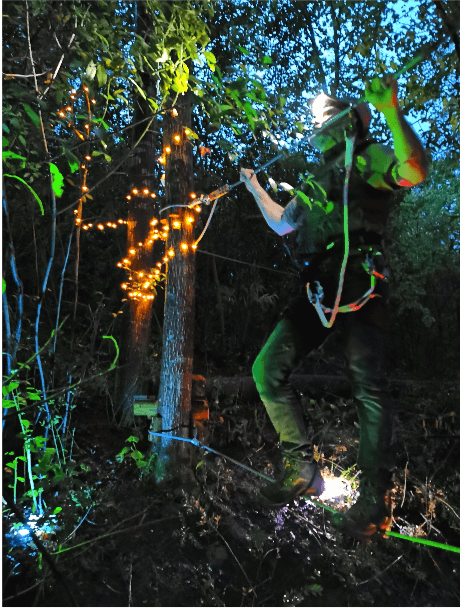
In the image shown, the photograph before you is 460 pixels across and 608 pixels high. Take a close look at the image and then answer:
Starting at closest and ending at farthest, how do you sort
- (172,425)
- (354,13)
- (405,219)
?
(354,13)
(172,425)
(405,219)

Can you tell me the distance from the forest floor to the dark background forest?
0.02m

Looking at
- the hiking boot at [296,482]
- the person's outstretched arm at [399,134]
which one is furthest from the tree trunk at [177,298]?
the person's outstretched arm at [399,134]

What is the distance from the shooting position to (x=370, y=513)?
214 cm

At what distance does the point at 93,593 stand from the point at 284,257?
23.1 feet

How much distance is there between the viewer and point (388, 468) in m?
2.18

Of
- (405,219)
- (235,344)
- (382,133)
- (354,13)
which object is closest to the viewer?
(354,13)

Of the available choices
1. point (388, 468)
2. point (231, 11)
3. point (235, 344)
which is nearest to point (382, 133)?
point (231, 11)

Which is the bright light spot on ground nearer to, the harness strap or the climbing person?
the climbing person

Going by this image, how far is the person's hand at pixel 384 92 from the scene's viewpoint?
181 cm

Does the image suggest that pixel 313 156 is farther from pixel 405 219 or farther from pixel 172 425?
pixel 172 425

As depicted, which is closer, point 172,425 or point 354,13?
point 354,13

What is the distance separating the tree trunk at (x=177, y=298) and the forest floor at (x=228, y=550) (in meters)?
0.34

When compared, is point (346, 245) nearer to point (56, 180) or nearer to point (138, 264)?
point (56, 180)

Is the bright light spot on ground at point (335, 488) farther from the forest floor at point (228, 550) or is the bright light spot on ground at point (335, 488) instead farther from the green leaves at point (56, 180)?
the green leaves at point (56, 180)
